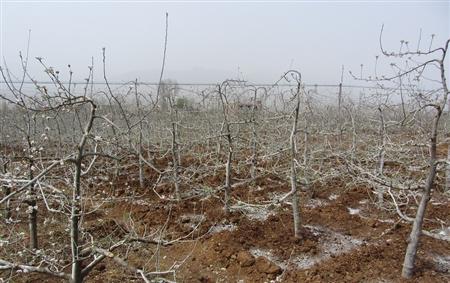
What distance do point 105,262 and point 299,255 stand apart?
1978 millimetres

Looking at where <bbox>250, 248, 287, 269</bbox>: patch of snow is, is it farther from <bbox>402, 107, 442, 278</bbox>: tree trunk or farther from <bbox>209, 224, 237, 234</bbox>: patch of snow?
<bbox>402, 107, 442, 278</bbox>: tree trunk

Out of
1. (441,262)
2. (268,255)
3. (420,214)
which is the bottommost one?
(268,255)

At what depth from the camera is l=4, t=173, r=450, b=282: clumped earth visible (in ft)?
10.9

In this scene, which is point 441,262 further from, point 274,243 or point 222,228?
point 222,228

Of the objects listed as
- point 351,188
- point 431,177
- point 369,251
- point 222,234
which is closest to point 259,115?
point 351,188

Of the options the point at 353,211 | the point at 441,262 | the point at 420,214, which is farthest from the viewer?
the point at 353,211

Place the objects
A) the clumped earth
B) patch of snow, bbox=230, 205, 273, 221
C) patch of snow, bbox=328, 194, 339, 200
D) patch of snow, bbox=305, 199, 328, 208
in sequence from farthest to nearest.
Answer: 1. patch of snow, bbox=328, 194, 339, 200
2. patch of snow, bbox=305, 199, 328, 208
3. patch of snow, bbox=230, 205, 273, 221
4. the clumped earth

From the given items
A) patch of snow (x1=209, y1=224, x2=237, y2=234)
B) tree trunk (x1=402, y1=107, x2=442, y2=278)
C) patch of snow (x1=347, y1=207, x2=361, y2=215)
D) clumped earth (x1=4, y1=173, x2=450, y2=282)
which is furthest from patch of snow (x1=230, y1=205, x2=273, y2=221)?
tree trunk (x1=402, y1=107, x2=442, y2=278)

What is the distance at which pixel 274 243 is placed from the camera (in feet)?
12.8

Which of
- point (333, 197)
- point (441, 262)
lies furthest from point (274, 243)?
point (333, 197)

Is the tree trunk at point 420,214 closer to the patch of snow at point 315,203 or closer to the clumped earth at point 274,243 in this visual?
the clumped earth at point 274,243

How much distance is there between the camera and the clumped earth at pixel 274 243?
131 inches

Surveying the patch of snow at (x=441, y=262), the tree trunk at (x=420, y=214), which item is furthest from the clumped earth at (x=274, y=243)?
the tree trunk at (x=420, y=214)

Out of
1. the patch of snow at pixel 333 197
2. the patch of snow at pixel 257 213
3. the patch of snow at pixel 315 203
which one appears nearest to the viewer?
the patch of snow at pixel 257 213
